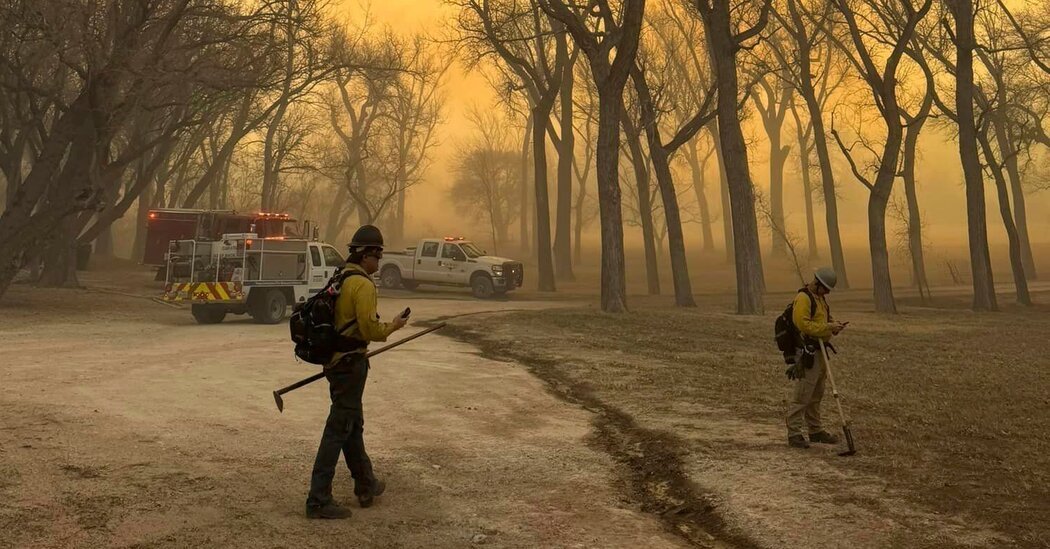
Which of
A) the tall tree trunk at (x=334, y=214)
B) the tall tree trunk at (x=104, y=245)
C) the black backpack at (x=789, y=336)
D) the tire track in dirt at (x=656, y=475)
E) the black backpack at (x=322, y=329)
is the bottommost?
the tire track in dirt at (x=656, y=475)

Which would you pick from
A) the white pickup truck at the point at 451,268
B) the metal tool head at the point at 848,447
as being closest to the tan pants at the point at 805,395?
the metal tool head at the point at 848,447

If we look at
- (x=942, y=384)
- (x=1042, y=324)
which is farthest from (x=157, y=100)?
(x=1042, y=324)

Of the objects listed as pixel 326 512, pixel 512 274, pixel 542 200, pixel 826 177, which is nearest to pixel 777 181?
pixel 826 177

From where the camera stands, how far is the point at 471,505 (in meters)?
7.13

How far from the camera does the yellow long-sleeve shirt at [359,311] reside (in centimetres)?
666

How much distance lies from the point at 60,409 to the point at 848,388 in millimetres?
9689

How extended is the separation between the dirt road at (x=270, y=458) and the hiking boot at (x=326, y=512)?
99 millimetres

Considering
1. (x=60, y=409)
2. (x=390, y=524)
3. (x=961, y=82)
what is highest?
(x=961, y=82)

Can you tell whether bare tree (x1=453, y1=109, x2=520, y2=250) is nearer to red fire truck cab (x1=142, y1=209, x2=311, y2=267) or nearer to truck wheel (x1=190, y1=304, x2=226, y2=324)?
red fire truck cab (x1=142, y1=209, x2=311, y2=267)

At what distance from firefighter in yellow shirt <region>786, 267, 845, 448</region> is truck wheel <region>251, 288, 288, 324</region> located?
15.4 meters

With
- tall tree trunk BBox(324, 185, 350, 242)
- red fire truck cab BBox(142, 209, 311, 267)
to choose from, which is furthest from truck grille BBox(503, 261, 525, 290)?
tall tree trunk BBox(324, 185, 350, 242)

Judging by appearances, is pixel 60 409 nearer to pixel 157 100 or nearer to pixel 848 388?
pixel 848 388

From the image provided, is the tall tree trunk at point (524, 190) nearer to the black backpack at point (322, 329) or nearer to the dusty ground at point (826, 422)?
the dusty ground at point (826, 422)

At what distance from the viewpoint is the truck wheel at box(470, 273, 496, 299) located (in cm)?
3406
